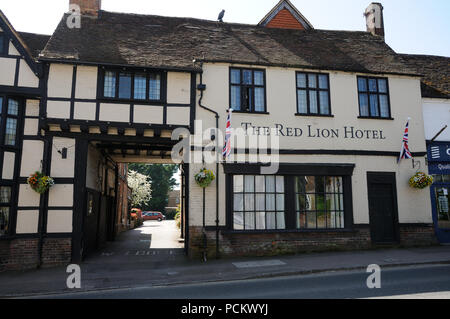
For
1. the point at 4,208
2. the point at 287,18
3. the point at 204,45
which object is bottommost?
the point at 4,208

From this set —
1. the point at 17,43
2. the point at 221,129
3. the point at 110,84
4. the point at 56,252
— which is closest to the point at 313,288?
the point at 221,129

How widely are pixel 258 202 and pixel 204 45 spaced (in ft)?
22.3

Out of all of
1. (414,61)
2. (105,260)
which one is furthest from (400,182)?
(105,260)

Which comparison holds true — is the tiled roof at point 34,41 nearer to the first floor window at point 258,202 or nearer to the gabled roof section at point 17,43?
the gabled roof section at point 17,43

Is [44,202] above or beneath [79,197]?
beneath

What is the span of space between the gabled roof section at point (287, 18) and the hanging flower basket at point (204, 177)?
873 centimetres

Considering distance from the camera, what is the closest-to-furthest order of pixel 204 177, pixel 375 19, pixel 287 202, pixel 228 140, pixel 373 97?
pixel 204 177
pixel 228 140
pixel 287 202
pixel 373 97
pixel 375 19

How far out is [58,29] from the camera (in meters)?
13.7

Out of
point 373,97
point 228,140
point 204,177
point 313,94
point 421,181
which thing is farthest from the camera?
point 373,97

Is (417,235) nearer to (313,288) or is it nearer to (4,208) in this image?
(313,288)

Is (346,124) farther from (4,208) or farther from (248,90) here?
(4,208)

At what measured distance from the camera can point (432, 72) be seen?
1672 cm

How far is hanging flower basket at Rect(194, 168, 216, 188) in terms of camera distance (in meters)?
12.1

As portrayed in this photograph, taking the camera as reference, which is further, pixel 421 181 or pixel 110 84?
pixel 421 181
